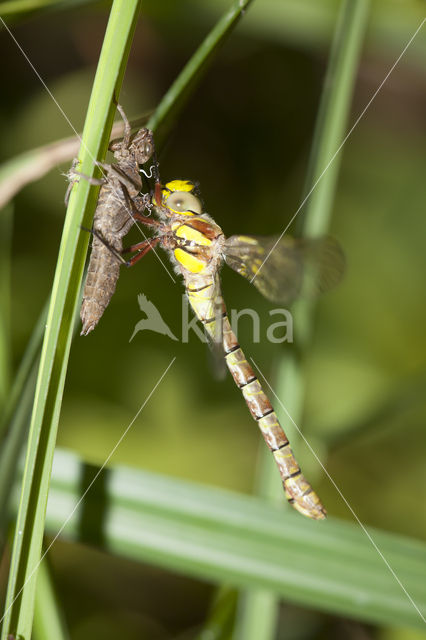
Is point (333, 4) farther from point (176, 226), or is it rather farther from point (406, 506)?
point (406, 506)

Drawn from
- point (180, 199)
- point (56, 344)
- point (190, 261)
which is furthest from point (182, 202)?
point (56, 344)

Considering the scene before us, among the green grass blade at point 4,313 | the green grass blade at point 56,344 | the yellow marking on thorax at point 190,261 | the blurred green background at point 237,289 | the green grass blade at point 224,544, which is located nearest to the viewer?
the green grass blade at point 56,344

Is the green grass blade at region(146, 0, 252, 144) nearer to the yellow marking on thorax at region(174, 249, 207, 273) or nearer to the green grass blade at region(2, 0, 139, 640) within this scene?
the green grass blade at region(2, 0, 139, 640)

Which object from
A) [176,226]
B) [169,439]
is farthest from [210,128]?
[169,439]

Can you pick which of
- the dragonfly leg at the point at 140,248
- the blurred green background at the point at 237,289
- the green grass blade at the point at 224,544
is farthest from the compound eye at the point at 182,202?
the green grass blade at the point at 224,544

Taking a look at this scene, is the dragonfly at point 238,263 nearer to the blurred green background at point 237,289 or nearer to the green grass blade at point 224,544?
the green grass blade at point 224,544

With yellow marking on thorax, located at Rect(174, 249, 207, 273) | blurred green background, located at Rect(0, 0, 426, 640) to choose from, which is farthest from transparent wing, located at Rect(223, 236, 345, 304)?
blurred green background, located at Rect(0, 0, 426, 640)
